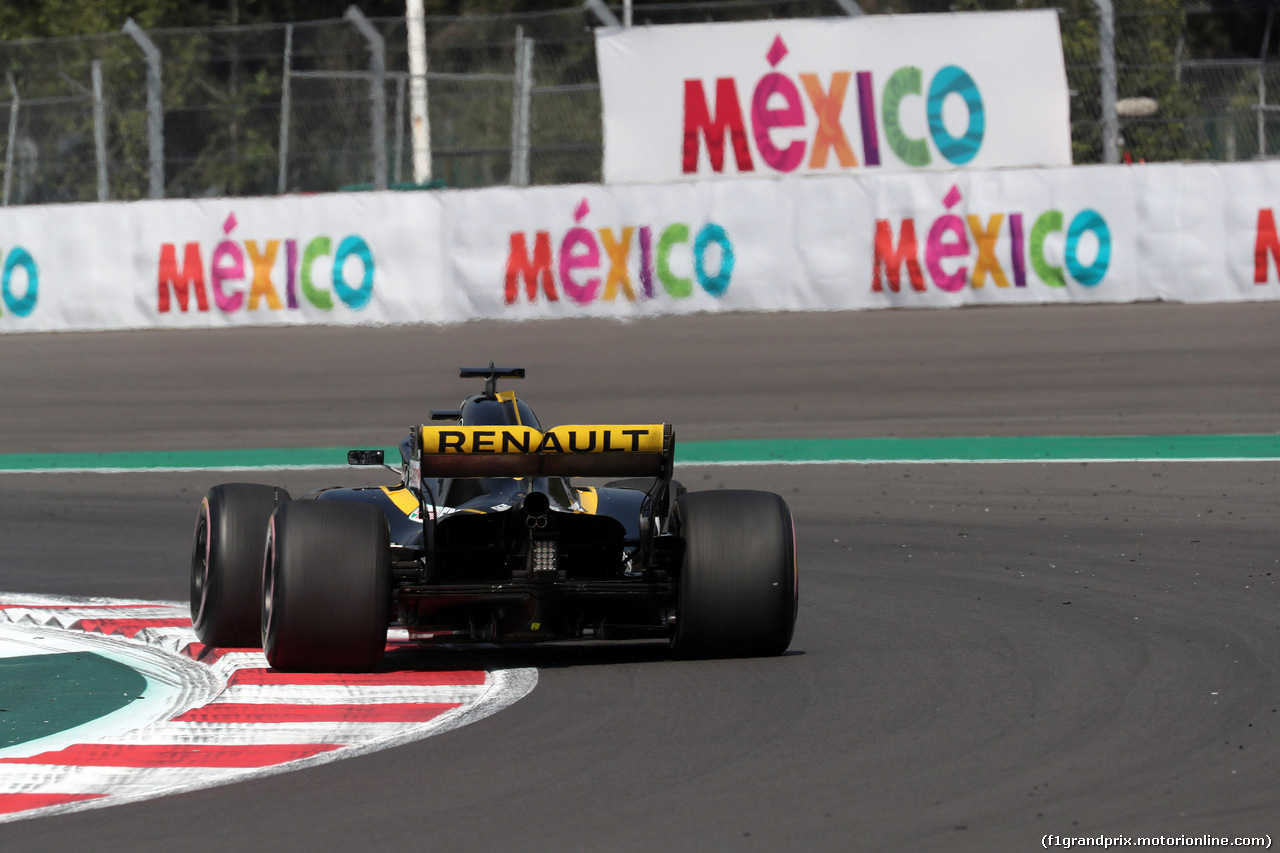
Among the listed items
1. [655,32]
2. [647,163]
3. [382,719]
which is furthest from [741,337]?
[382,719]

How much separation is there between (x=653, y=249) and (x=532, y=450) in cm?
1202

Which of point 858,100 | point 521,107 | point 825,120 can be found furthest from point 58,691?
point 521,107

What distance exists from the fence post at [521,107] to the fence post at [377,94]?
53.6 inches

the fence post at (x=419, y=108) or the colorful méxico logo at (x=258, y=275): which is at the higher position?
the fence post at (x=419, y=108)

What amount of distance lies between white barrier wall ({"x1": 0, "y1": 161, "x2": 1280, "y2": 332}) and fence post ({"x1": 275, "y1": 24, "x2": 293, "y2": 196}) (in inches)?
52.9

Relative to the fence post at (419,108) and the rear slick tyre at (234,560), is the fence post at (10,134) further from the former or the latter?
the rear slick tyre at (234,560)

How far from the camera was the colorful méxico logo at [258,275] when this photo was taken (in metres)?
19.1

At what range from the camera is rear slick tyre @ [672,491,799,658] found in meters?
6.93

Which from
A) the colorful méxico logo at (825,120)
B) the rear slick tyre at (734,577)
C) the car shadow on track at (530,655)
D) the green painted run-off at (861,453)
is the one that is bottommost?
the car shadow on track at (530,655)

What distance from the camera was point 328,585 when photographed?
665 cm

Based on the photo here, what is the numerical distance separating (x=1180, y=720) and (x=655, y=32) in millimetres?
14640

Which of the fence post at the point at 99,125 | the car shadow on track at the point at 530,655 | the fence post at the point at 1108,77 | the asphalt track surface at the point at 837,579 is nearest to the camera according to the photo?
the asphalt track surface at the point at 837,579

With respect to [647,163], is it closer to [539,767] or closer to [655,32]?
[655,32]

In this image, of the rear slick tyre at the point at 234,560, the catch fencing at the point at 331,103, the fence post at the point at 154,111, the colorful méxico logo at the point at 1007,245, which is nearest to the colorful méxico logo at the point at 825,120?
the colorful méxico logo at the point at 1007,245
